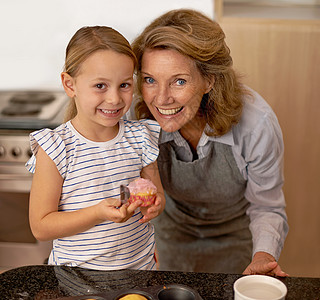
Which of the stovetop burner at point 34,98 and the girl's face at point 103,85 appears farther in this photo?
the stovetop burner at point 34,98

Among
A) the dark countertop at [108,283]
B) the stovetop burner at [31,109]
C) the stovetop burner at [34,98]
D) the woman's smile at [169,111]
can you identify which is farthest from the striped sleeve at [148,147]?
the stovetop burner at [34,98]

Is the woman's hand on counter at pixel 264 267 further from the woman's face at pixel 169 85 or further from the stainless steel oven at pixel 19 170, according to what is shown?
the stainless steel oven at pixel 19 170

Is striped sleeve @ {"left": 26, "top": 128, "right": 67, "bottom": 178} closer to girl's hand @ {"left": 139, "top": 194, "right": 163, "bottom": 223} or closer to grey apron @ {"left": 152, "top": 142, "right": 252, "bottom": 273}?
girl's hand @ {"left": 139, "top": 194, "right": 163, "bottom": 223}

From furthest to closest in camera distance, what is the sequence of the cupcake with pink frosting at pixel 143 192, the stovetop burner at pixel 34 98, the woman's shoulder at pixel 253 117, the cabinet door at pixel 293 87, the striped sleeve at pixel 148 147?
the stovetop burner at pixel 34 98, the cabinet door at pixel 293 87, the woman's shoulder at pixel 253 117, the striped sleeve at pixel 148 147, the cupcake with pink frosting at pixel 143 192

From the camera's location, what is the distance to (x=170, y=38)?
4.26ft

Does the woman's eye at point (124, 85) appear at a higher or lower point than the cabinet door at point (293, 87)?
higher

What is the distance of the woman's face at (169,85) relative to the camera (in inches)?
51.3

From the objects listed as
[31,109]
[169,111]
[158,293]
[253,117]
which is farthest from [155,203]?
[31,109]

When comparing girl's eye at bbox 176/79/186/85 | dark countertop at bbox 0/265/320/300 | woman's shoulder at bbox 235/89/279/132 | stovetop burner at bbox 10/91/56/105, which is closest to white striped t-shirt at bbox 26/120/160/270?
dark countertop at bbox 0/265/320/300

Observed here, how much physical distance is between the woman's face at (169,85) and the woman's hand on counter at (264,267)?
17.0 inches

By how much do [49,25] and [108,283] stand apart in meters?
1.82

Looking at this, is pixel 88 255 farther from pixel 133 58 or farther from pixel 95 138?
pixel 133 58

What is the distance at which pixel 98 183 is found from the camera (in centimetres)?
114

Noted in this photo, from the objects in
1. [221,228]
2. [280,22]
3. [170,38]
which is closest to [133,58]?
[170,38]
